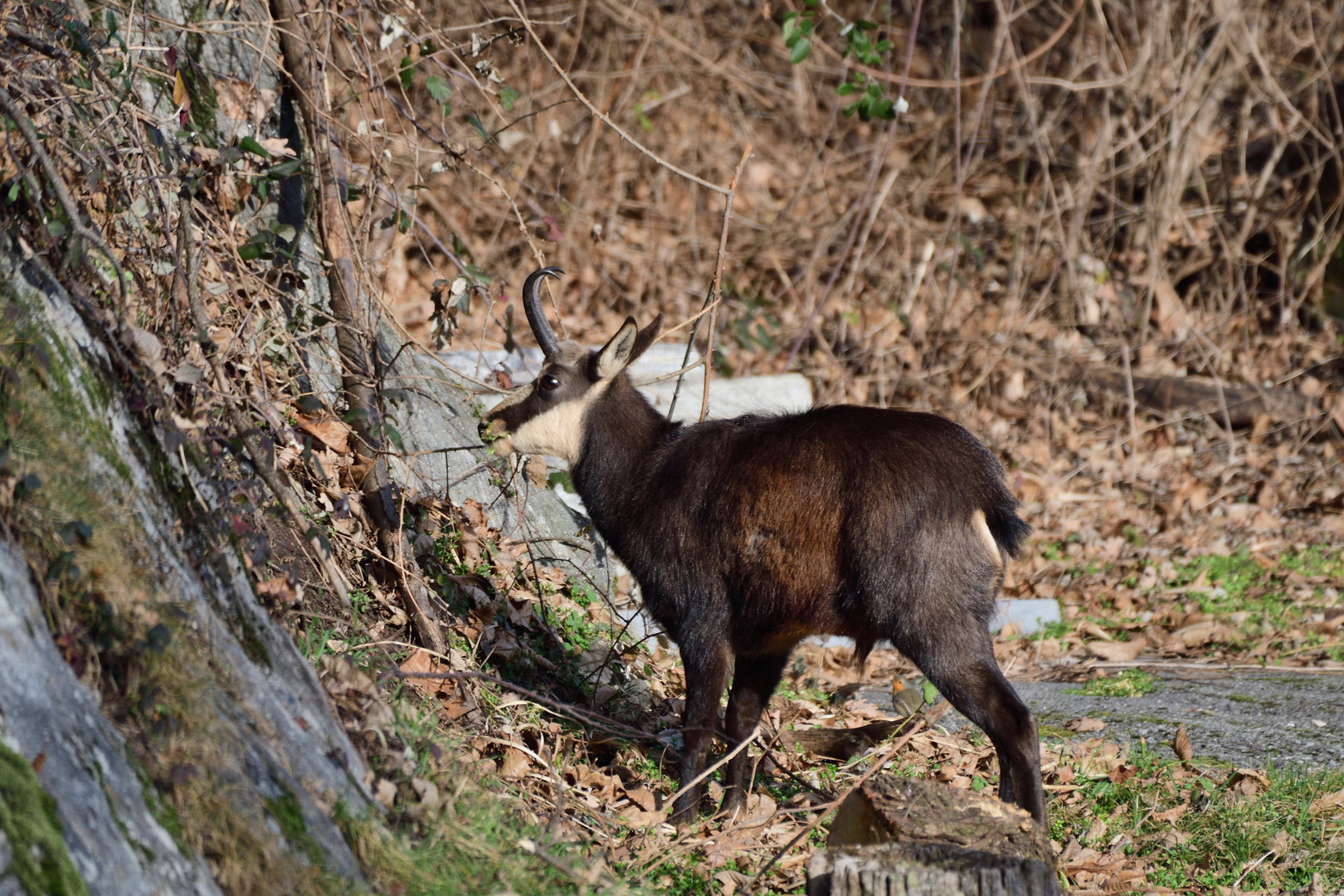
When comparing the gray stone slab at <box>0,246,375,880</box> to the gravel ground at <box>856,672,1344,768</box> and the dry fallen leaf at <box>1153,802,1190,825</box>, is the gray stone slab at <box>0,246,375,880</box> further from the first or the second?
the gravel ground at <box>856,672,1344,768</box>

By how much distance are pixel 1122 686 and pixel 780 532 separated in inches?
98.4

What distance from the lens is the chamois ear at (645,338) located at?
472 centimetres

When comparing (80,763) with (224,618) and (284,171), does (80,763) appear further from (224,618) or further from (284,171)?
(284,171)

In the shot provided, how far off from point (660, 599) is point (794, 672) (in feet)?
6.28

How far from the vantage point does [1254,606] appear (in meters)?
6.99

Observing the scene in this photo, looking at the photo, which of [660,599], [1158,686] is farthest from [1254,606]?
[660,599]

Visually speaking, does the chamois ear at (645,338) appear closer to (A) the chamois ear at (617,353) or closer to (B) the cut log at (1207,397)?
(A) the chamois ear at (617,353)

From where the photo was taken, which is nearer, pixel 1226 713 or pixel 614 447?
pixel 614 447

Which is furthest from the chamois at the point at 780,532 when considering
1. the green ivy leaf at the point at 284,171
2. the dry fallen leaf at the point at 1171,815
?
the green ivy leaf at the point at 284,171

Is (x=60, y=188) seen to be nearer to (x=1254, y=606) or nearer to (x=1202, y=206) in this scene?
(x=1254, y=606)

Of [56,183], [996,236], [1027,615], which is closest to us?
[56,183]

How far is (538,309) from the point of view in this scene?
4.91 m

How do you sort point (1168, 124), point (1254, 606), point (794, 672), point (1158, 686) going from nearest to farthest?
point (1158, 686) < point (794, 672) < point (1254, 606) < point (1168, 124)

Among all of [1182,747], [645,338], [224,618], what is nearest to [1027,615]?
[1182,747]
